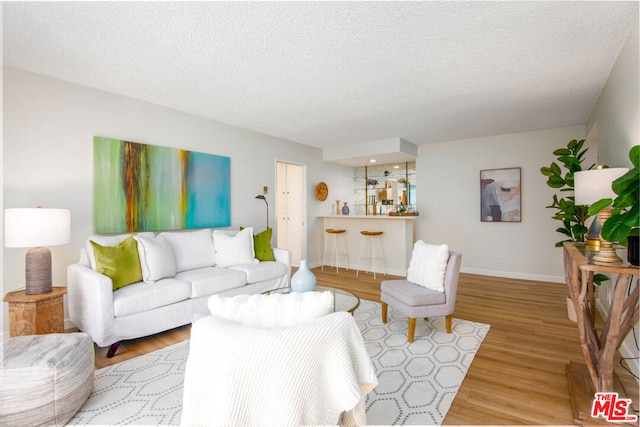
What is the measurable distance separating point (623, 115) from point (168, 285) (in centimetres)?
417

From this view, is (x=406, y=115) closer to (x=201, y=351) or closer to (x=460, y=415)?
(x=460, y=415)

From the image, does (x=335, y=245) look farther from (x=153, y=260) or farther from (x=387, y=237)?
(x=153, y=260)

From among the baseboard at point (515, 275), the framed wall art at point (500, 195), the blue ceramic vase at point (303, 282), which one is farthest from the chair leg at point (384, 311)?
the framed wall art at point (500, 195)

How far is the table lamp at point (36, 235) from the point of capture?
2344 millimetres

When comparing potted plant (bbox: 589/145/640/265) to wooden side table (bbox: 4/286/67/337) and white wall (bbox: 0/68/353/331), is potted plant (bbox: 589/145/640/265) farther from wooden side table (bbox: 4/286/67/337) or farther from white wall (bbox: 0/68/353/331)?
white wall (bbox: 0/68/353/331)

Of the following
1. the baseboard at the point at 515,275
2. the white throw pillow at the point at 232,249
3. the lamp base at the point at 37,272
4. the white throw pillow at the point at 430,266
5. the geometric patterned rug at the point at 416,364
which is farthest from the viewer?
the baseboard at the point at 515,275

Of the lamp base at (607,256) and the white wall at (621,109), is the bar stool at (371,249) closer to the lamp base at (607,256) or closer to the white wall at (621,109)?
the white wall at (621,109)

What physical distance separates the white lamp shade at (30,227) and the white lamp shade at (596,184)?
3838mm

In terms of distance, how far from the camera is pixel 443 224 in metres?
6.09

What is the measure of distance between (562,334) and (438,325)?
110cm

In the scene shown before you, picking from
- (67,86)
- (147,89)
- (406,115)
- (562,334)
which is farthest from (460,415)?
(67,86)

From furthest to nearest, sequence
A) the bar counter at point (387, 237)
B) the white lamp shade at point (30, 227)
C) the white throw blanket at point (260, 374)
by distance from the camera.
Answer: the bar counter at point (387, 237), the white lamp shade at point (30, 227), the white throw blanket at point (260, 374)

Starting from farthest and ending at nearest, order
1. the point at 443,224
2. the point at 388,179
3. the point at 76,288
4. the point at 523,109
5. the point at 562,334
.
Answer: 1. the point at 388,179
2. the point at 443,224
3. the point at 523,109
4. the point at 562,334
5. the point at 76,288

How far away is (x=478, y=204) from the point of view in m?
5.69
